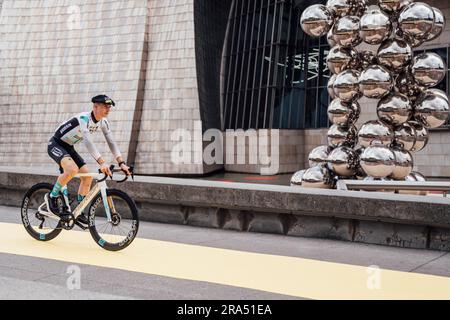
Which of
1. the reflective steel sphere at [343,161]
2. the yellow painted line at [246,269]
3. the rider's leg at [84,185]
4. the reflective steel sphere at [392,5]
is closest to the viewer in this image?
the yellow painted line at [246,269]

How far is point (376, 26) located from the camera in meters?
10.6

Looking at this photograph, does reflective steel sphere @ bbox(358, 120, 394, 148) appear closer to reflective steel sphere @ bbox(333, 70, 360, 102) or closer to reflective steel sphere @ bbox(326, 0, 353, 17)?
reflective steel sphere @ bbox(333, 70, 360, 102)

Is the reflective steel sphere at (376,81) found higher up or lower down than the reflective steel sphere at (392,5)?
lower down

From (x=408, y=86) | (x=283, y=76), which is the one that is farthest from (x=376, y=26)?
(x=283, y=76)

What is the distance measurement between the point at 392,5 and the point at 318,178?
11.3ft

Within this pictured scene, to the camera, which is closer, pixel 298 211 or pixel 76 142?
pixel 76 142

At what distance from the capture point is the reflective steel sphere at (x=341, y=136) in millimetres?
11703

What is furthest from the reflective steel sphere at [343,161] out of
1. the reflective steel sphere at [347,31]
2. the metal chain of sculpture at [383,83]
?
the reflective steel sphere at [347,31]

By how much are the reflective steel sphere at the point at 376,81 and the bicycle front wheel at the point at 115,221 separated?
5276mm

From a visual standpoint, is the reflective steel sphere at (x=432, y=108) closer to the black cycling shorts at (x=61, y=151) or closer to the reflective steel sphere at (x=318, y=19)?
the reflective steel sphere at (x=318, y=19)

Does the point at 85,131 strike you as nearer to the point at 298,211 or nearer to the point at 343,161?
the point at 298,211

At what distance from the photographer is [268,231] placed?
8891 millimetres
